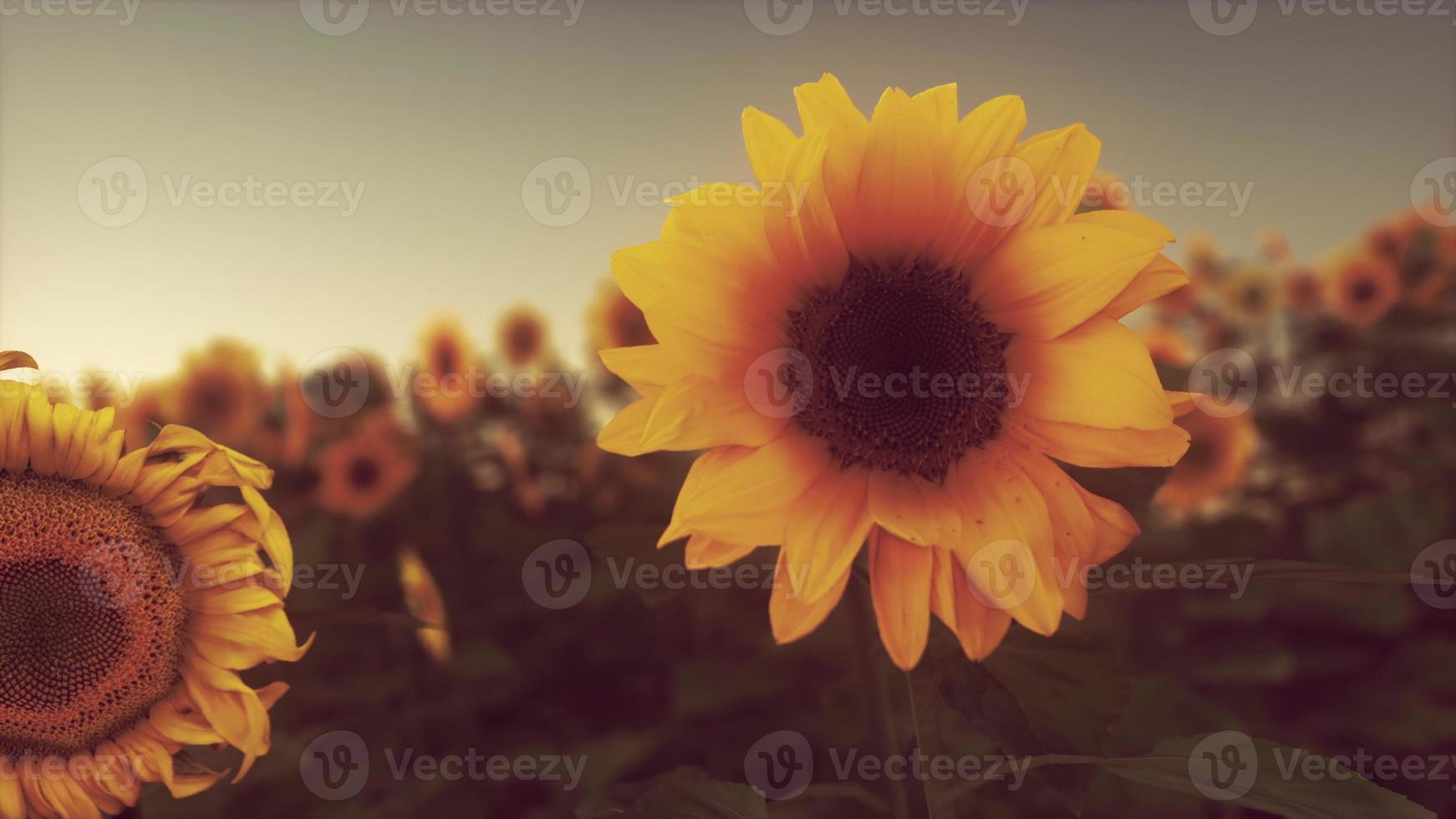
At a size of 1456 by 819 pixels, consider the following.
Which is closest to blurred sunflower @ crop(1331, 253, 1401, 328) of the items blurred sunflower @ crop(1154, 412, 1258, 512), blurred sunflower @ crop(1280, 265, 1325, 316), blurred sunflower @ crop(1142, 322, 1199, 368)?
blurred sunflower @ crop(1280, 265, 1325, 316)

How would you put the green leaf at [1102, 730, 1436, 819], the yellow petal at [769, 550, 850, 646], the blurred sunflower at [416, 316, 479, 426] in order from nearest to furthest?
the green leaf at [1102, 730, 1436, 819], the yellow petal at [769, 550, 850, 646], the blurred sunflower at [416, 316, 479, 426]

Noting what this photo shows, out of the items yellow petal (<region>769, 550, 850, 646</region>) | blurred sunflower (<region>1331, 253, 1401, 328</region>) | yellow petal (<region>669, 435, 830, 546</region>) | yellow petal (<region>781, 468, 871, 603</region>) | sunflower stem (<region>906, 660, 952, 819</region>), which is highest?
blurred sunflower (<region>1331, 253, 1401, 328</region>)

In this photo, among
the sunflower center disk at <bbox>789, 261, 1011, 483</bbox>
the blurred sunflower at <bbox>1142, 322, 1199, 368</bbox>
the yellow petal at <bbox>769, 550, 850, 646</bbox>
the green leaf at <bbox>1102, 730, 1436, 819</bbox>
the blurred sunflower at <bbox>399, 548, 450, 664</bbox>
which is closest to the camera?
the green leaf at <bbox>1102, 730, 1436, 819</bbox>

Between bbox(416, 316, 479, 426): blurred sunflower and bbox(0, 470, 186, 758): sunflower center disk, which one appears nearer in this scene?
bbox(0, 470, 186, 758): sunflower center disk

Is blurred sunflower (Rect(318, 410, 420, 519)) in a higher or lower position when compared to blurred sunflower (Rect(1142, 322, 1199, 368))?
lower

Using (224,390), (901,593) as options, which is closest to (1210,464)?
(901,593)

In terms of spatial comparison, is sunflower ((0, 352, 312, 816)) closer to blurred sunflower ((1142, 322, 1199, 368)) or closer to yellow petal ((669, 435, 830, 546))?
yellow petal ((669, 435, 830, 546))

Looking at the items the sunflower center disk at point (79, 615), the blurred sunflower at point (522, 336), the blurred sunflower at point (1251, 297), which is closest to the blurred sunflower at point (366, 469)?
the blurred sunflower at point (522, 336)

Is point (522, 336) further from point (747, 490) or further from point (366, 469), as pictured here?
point (747, 490)
